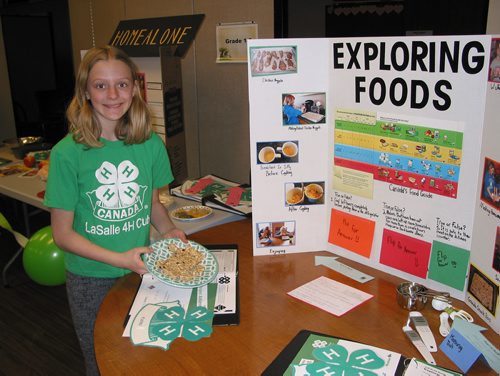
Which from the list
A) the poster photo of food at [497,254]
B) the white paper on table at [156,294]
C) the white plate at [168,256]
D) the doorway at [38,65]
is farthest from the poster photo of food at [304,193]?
the doorway at [38,65]

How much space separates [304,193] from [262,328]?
1.62ft

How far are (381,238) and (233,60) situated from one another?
2063 millimetres

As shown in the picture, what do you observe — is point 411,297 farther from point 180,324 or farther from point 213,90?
point 213,90

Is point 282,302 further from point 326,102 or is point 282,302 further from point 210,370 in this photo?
point 326,102

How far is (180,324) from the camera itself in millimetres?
1125

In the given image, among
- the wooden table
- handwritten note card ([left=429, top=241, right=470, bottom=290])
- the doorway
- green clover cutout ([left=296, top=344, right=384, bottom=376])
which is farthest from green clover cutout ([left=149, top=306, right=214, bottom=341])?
the doorway

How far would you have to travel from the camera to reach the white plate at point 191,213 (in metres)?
1.96

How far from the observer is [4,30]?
572cm

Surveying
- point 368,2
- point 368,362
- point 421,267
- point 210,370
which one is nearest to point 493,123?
point 421,267

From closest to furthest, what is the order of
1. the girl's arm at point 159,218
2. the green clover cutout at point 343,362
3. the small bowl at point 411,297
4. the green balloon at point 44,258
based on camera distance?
the green clover cutout at point 343,362 < the small bowl at point 411,297 < the girl's arm at point 159,218 < the green balloon at point 44,258

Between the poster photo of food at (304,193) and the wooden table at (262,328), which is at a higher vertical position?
the poster photo of food at (304,193)

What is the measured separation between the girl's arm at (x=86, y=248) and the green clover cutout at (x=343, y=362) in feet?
1.76

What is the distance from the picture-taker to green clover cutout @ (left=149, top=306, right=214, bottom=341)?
109 cm

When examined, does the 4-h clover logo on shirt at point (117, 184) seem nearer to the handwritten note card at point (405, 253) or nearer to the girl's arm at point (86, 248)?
the girl's arm at point (86, 248)
